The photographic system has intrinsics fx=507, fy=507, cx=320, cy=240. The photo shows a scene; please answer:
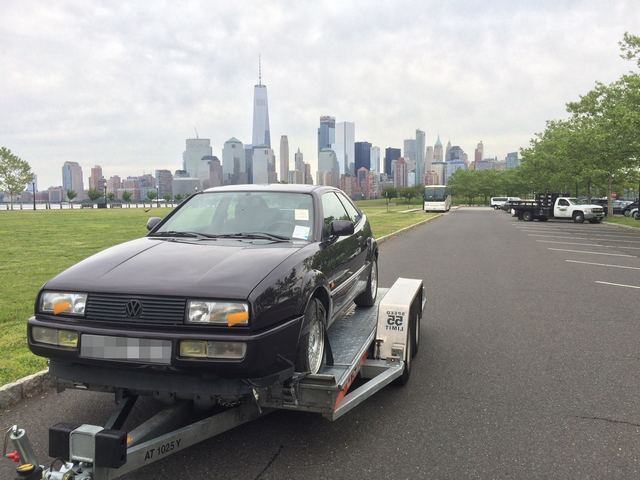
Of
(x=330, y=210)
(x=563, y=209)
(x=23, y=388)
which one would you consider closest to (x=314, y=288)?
(x=330, y=210)

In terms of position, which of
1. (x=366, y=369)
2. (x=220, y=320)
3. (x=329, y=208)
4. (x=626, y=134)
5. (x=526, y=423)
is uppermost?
(x=626, y=134)

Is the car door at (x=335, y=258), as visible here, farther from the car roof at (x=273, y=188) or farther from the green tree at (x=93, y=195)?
the green tree at (x=93, y=195)

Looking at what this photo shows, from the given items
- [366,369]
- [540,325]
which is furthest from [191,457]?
[540,325]

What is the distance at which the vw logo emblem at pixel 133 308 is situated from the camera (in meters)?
2.84

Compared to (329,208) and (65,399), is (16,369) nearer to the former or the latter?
(65,399)

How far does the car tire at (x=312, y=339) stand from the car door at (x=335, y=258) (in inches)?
15.3

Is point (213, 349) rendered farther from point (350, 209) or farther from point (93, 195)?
point (93, 195)

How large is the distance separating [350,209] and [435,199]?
49086 millimetres

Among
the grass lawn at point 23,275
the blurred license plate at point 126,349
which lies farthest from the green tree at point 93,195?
the blurred license plate at point 126,349

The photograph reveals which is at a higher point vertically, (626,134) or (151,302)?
(626,134)

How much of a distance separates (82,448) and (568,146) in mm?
36774

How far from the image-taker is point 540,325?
20.7ft

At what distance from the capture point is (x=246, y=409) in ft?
10.2

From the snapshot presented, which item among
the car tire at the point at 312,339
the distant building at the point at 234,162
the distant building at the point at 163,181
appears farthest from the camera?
the distant building at the point at 163,181
